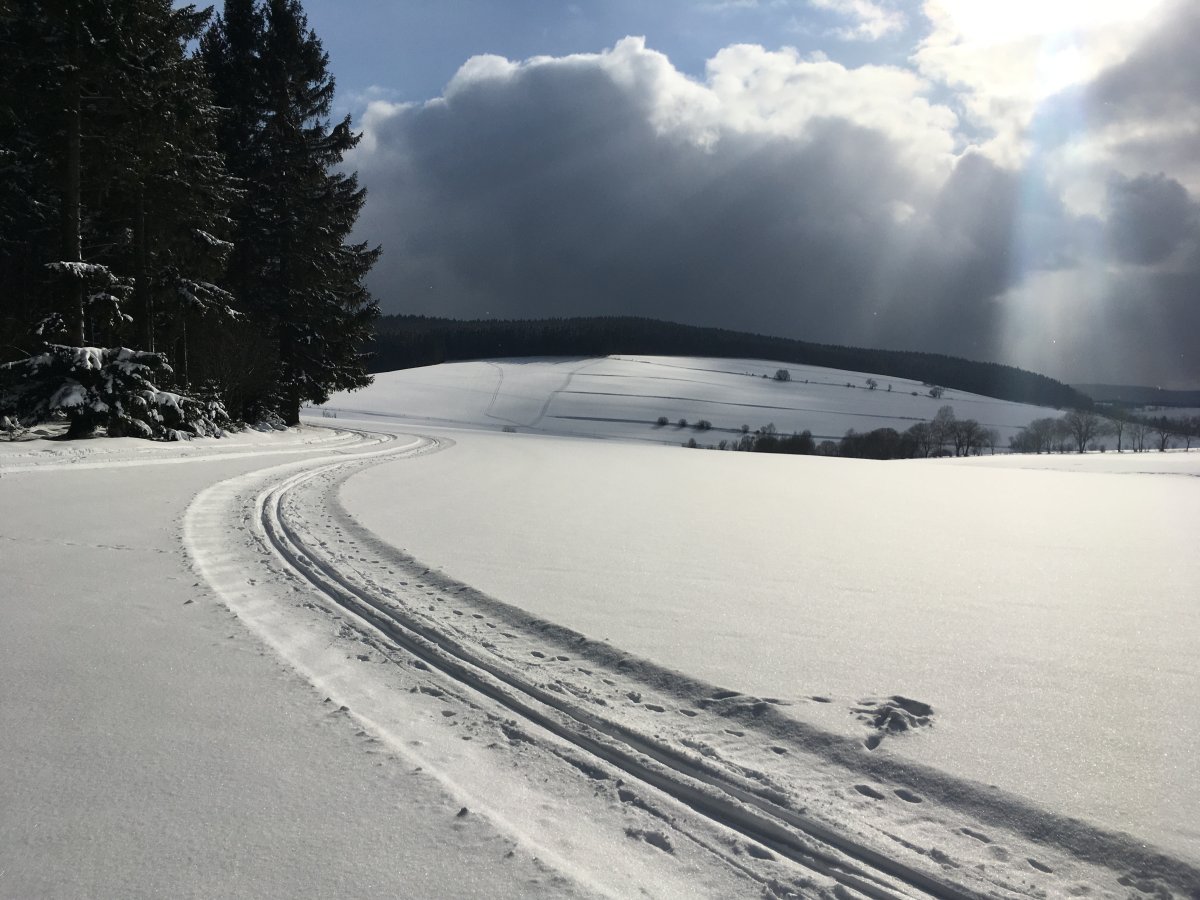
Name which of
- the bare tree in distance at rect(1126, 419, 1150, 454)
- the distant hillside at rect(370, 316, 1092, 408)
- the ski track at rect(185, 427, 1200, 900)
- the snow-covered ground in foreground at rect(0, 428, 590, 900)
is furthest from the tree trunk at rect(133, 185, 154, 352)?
the distant hillside at rect(370, 316, 1092, 408)

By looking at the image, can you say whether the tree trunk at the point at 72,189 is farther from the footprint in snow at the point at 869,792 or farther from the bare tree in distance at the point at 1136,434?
the bare tree in distance at the point at 1136,434

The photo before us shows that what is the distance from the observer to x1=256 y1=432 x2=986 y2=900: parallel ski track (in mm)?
2133

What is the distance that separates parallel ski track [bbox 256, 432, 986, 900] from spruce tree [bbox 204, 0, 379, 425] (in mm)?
23438

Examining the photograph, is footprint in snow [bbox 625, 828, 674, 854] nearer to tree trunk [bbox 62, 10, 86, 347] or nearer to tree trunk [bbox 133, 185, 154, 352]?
tree trunk [bbox 62, 10, 86, 347]

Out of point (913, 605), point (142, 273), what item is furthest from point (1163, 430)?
point (142, 273)

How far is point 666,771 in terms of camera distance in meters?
2.67

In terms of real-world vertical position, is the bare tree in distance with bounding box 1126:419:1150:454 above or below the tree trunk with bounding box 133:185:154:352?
below

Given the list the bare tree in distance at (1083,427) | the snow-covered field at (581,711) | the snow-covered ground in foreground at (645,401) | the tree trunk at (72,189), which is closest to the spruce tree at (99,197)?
the tree trunk at (72,189)

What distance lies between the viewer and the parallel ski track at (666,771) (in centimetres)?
213

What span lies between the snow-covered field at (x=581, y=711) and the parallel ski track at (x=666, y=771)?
0.6 inches

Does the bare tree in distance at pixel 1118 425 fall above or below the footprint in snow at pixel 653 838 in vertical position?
above

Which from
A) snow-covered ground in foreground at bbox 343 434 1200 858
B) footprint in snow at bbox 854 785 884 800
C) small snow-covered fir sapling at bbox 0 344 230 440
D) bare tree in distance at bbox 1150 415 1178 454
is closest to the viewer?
footprint in snow at bbox 854 785 884 800

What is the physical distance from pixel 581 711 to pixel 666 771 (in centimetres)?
60

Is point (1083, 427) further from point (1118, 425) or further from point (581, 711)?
point (581, 711)
